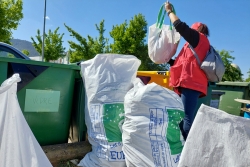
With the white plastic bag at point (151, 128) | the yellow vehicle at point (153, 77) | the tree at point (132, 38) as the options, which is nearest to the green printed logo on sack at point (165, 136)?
the white plastic bag at point (151, 128)

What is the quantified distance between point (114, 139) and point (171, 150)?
0.49 metres

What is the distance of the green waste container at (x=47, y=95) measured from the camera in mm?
1901

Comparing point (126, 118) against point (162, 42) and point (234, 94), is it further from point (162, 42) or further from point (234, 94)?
point (234, 94)

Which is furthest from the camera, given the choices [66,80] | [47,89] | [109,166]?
[66,80]

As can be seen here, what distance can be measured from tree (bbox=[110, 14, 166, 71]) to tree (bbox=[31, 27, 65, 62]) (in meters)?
4.21

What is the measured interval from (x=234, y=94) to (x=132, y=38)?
988 cm

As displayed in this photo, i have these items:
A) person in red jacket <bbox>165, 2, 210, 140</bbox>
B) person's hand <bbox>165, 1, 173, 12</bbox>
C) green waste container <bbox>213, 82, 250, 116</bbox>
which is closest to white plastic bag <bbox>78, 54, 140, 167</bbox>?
person in red jacket <bbox>165, 2, 210, 140</bbox>

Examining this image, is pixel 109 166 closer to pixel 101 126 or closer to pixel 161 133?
pixel 101 126

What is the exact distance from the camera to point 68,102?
7.22ft

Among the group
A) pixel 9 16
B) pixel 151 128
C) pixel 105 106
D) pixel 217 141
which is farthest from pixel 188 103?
pixel 9 16

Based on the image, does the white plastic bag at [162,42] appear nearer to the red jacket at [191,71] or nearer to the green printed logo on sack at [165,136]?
the red jacket at [191,71]

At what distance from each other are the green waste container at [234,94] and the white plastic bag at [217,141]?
4.18m

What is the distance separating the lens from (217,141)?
103 centimetres

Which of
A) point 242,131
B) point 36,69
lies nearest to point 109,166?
point 36,69
